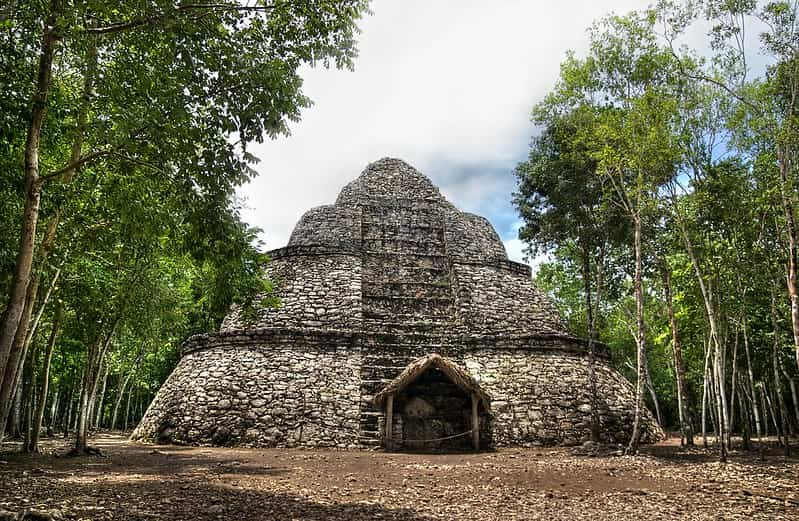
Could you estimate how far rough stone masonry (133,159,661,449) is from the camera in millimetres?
12594

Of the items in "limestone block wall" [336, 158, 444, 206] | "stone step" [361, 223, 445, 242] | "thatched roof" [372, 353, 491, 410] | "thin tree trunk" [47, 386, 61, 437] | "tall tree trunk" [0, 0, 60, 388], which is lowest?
"thin tree trunk" [47, 386, 61, 437]

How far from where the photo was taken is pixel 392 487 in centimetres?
712

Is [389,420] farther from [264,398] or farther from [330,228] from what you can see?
[330,228]

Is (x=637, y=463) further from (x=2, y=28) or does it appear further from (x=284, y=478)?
(x=2, y=28)

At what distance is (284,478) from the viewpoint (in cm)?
766

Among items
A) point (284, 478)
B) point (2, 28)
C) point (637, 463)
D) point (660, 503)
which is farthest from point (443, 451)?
point (2, 28)

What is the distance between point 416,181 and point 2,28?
21312 mm

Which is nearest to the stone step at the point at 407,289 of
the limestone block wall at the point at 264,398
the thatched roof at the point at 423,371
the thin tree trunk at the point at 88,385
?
the limestone block wall at the point at 264,398

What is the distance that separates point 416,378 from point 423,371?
245 mm

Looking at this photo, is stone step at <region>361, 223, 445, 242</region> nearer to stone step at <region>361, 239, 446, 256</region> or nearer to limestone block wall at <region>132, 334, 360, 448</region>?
stone step at <region>361, 239, 446, 256</region>

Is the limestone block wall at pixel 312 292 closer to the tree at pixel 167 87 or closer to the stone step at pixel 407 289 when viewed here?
the stone step at pixel 407 289

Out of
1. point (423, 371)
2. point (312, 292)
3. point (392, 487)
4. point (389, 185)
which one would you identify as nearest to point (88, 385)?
point (312, 292)

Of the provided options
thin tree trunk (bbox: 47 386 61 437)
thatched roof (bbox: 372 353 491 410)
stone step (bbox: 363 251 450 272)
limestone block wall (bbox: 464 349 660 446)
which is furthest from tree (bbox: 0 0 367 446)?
thin tree trunk (bbox: 47 386 61 437)

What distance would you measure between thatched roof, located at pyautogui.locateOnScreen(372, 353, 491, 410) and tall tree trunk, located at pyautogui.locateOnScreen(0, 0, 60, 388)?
8.05 meters
